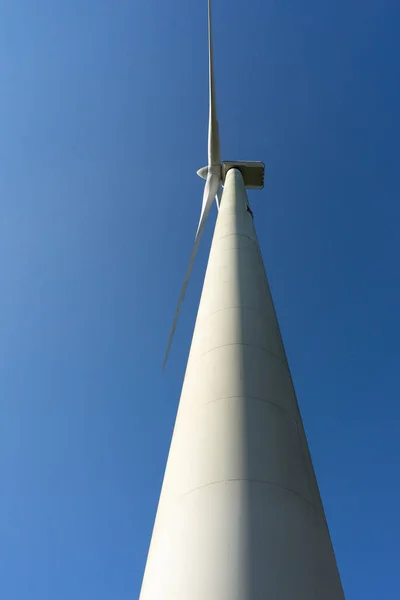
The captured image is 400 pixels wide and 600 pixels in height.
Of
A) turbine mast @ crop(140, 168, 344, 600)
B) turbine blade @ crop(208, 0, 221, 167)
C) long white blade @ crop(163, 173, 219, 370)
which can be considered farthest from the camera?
turbine blade @ crop(208, 0, 221, 167)

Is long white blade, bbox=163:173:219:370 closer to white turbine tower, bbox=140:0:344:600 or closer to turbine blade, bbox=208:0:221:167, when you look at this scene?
turbine blade, bbox=208:0:221:167

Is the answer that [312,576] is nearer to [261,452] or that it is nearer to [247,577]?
[247,577]

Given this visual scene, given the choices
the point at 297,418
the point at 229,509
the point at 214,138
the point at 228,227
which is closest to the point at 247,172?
the point at 214,138

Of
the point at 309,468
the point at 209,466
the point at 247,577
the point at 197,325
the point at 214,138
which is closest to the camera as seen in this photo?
the point at 247,577

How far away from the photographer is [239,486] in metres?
5.68

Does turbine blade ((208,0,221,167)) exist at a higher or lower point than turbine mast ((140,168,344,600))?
higher

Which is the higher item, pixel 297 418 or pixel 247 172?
pixel 247 172

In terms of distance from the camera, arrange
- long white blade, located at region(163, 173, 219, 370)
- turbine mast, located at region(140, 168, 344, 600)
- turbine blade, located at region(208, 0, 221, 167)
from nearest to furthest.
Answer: turbine mast, located at region(140, 168, 344, 600) < long white blade, located at region(163, 173, 219, 370) < turbine blade, located at region(208, 0, 221, 167)

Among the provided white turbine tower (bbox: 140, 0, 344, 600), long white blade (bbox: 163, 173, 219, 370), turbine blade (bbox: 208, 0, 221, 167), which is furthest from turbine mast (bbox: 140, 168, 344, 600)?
turbine blade (bbox: 208, 0, 221, 167)

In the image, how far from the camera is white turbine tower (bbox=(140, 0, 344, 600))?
495 centimetres

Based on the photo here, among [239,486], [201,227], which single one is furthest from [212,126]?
[239,486]

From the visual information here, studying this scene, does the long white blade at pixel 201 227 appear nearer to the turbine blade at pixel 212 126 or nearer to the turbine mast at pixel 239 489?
the turbine blade at pixel 212 126

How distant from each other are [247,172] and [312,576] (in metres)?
20.2

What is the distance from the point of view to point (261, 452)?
6.10 meters
